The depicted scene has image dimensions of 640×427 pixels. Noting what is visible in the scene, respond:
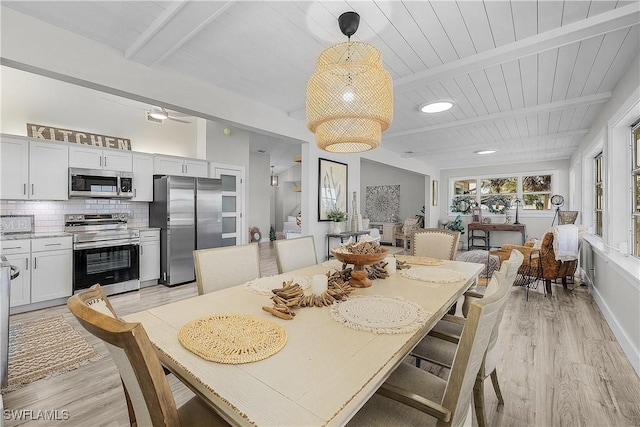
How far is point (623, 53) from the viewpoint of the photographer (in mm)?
2320

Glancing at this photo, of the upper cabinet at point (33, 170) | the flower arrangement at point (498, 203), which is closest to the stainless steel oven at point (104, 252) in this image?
the upper cabinet at point (33, 170)

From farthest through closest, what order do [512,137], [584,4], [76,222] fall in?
[512,137] < [76,222] < [584,4]

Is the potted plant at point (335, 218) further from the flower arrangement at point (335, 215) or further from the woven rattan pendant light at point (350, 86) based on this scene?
the woven rattan pendant light at point (350, 86)

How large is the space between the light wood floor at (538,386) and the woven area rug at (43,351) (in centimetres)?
9

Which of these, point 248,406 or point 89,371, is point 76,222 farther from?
point 248,406

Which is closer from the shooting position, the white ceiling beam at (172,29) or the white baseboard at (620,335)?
the white ceiling beam at (172,29)

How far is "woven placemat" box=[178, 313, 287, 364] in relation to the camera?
925mm

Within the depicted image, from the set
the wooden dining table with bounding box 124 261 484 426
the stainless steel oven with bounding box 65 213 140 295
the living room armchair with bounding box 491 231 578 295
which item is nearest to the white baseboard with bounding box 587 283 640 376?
the living room armchair with bounding box 491 231 578 295

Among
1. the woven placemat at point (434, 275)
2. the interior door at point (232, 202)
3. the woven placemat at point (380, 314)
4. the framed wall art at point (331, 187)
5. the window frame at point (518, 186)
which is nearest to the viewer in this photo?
the woven placemat at point (380, 314)

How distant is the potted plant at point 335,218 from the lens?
173 inches

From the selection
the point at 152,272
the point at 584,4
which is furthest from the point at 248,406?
the point at 152,272

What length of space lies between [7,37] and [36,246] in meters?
2.46

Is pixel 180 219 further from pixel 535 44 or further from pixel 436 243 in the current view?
pixel 535 44

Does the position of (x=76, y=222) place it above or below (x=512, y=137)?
below
